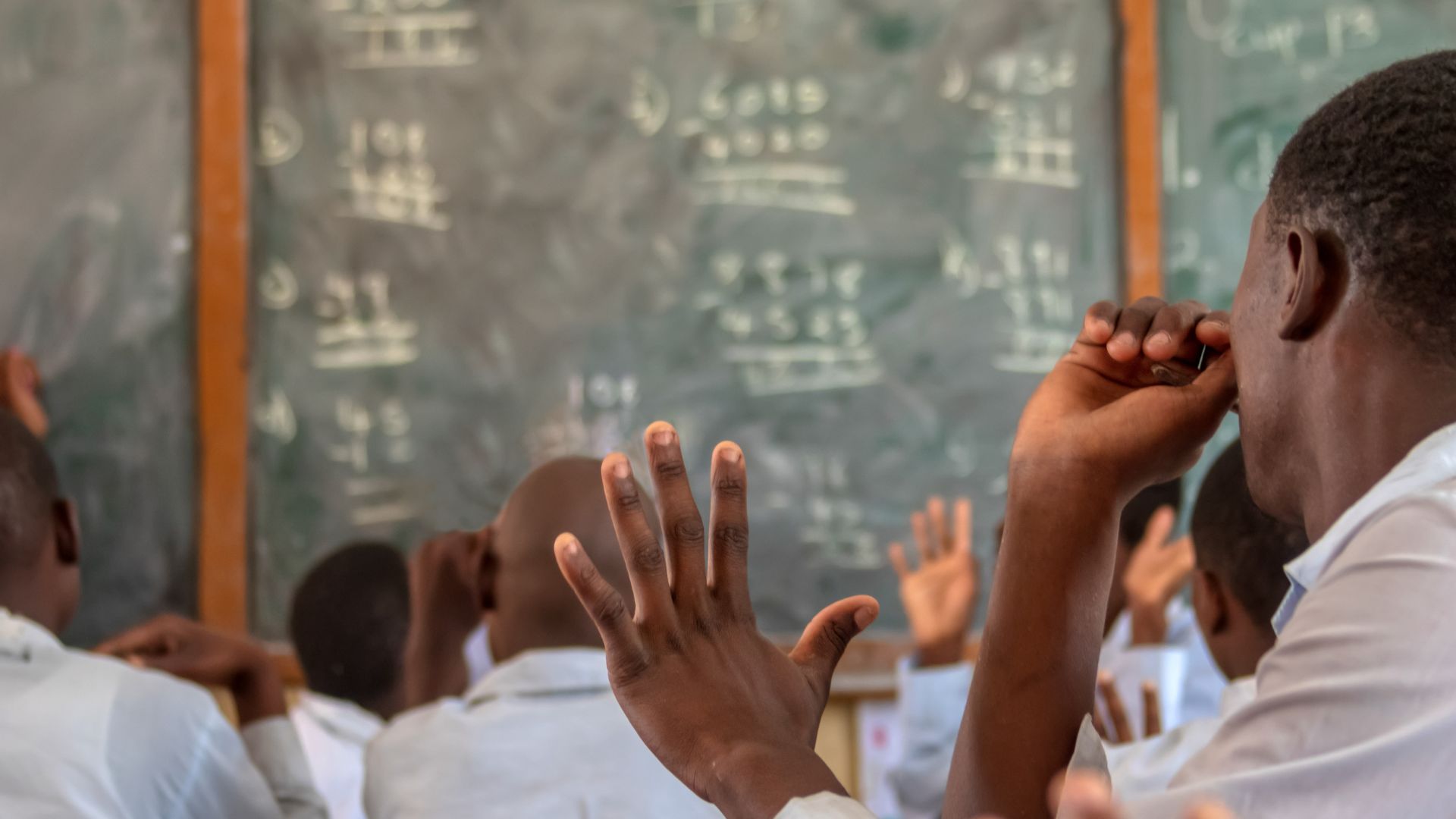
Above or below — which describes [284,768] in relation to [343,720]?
above

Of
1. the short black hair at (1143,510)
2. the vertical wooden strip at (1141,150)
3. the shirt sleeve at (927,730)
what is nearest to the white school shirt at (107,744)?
the shirt sleeve at (927,730)

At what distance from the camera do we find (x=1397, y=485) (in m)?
0.81

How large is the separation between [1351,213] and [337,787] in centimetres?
221

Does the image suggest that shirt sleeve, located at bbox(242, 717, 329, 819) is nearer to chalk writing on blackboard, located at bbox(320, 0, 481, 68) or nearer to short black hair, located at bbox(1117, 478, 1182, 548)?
short black hair, located at bbox(1117, 478, 1182, 548)

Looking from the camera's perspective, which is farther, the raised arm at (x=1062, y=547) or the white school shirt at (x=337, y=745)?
the white school shirt at (x=337, y=745)

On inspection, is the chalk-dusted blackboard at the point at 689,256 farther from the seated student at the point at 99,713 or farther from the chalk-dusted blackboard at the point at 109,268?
the seated student at the point at 99,713

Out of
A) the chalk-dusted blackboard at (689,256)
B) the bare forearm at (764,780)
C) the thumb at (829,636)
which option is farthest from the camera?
the chalk-dusted blackboard at (689,256)

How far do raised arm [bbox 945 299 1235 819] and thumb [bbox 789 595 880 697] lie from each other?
0.17 meters

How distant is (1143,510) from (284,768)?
1792mm

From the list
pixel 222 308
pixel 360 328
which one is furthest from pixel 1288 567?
pixel 222 308

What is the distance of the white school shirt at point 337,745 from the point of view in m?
2.51

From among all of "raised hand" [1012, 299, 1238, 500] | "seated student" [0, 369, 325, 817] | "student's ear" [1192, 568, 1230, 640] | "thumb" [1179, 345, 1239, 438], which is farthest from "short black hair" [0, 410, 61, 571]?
"student's ear" [1192, 568, 1230, 640]

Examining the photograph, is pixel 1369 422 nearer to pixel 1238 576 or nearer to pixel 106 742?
pixel 1238 576

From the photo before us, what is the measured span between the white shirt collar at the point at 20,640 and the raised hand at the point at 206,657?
0.18 meters
